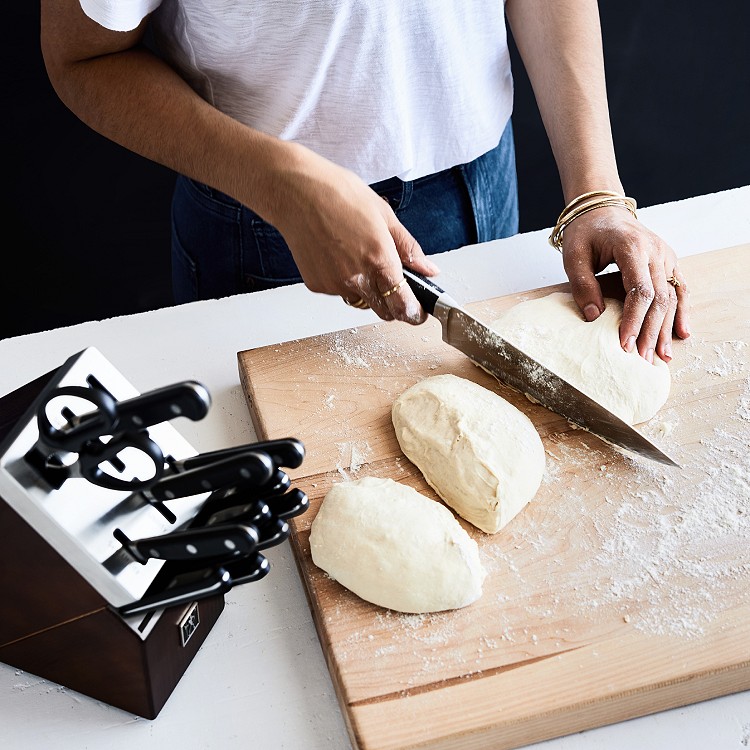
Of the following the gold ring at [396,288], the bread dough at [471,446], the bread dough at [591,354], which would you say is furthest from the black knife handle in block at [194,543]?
the bread dough at [591,354]

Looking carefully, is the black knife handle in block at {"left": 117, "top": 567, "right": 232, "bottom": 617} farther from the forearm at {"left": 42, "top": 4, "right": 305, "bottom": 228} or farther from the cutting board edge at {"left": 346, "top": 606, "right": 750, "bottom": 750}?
the forearm at {"left": 42, "top": 4, "right": 305, "bottom": 228}

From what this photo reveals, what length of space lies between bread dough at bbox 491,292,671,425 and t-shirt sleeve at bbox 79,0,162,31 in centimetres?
68

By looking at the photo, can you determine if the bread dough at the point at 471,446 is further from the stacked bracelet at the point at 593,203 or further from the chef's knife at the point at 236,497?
the stacked bracelet at the point at 593,203

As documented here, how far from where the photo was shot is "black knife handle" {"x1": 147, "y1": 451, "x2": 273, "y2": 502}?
711mm

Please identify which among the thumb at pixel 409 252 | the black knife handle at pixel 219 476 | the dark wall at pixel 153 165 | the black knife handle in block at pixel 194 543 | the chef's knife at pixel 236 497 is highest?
the black knife handle at pixel 219 476

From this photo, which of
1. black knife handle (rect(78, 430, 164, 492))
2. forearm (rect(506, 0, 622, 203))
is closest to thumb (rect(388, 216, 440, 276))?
forearm (rect(506, 0, 622, 203))

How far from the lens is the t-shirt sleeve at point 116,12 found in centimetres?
108

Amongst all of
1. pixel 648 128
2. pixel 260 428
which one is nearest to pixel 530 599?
pixel 260 428

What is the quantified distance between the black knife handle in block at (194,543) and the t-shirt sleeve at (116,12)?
0.71 meters

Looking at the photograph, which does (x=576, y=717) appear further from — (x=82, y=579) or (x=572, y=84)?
(x=572, y=84)

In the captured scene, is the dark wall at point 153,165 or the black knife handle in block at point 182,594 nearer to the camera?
the black knife handle in block at point 182,594

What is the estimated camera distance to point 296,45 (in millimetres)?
1221

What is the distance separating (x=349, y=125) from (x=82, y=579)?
2.80 feet

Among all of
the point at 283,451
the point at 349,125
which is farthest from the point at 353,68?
the point at 283,451
